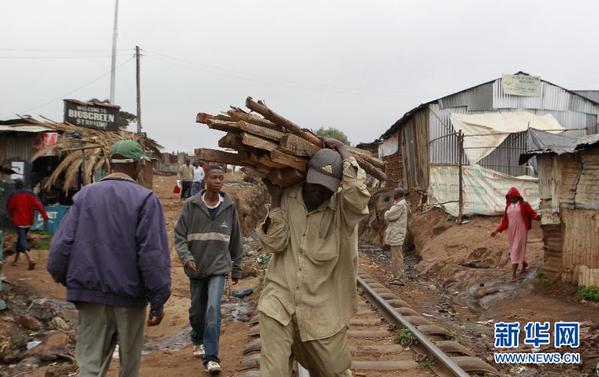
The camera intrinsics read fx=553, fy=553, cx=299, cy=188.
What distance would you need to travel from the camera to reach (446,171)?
18500 millimetres

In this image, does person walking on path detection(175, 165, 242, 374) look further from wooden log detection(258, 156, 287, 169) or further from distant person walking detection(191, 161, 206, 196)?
distant person walking detection(191, 161, 206, 196)

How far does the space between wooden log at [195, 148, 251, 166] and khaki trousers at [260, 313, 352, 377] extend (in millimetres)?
988

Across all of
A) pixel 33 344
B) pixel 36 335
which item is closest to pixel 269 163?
pixel 33 344

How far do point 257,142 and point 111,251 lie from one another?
45.4 inches

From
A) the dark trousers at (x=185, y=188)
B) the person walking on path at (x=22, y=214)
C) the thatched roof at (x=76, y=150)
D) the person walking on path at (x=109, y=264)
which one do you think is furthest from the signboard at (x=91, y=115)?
the person walking on path at (x=109, y=264)

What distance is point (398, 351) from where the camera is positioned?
238 inches

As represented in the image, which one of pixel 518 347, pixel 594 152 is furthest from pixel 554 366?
pixel 594 152

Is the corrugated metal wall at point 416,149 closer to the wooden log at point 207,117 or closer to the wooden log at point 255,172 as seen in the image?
the wooden log at point 255,172

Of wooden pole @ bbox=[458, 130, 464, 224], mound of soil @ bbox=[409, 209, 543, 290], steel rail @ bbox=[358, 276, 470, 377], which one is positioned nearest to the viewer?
steel rail @ bbox=[358, 276, 470, 377]

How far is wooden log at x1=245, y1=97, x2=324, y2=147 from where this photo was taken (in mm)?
3436

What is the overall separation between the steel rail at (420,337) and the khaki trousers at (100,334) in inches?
117

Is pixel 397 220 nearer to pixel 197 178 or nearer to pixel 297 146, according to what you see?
pixel 297 146

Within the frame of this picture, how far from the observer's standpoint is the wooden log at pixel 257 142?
3.22 metres

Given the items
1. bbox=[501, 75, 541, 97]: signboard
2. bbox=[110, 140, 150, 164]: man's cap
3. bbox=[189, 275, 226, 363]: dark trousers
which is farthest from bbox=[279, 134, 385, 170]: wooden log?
bbox=[501, 75, 541, 97]: signboard
